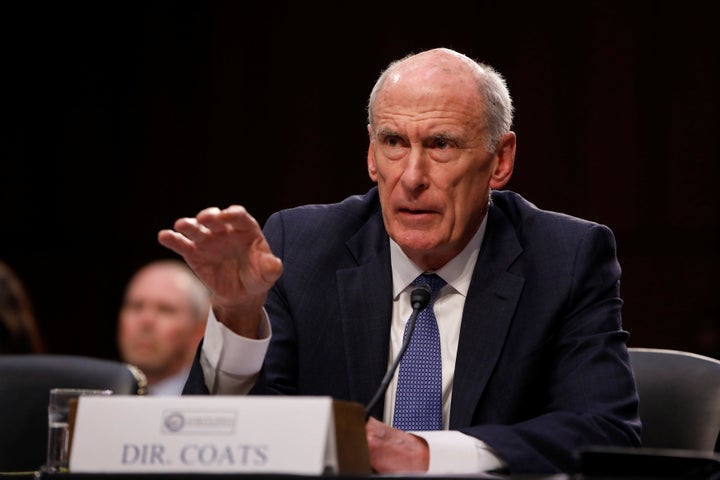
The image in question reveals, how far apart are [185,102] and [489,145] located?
3.78 m

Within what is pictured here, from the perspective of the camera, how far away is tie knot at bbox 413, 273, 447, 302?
7.75 feet

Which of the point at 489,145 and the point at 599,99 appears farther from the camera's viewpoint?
the point at 599,99

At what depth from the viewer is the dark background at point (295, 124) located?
5105 mm

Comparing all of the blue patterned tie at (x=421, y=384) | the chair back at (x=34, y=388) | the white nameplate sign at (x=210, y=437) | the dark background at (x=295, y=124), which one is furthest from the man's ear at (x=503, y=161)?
the dark background at (x=295, y=124)

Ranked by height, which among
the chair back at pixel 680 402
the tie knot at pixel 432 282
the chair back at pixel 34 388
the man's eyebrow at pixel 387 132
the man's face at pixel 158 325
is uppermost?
the man's eyebrow at pixel 387 132

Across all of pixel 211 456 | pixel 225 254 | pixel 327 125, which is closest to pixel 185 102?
pixel 327 125

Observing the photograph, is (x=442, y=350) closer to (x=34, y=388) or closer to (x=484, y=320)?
(x=484, y=320)

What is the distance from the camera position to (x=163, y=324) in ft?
15.3

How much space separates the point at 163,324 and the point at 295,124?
1540 mm

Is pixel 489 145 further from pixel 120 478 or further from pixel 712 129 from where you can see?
pixel 712 129

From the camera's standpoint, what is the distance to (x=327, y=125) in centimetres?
567

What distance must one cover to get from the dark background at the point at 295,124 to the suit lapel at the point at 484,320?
2.82m

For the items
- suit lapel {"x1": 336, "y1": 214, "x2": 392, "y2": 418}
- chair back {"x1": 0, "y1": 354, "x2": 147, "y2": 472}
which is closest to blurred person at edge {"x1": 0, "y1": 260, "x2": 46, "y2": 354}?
chair back {"x1": 0, "y1": 354, "x2": 147, "y2": 472}

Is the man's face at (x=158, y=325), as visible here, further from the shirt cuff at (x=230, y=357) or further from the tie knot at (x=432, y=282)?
the shirt cuff at (x=230, y=357)
